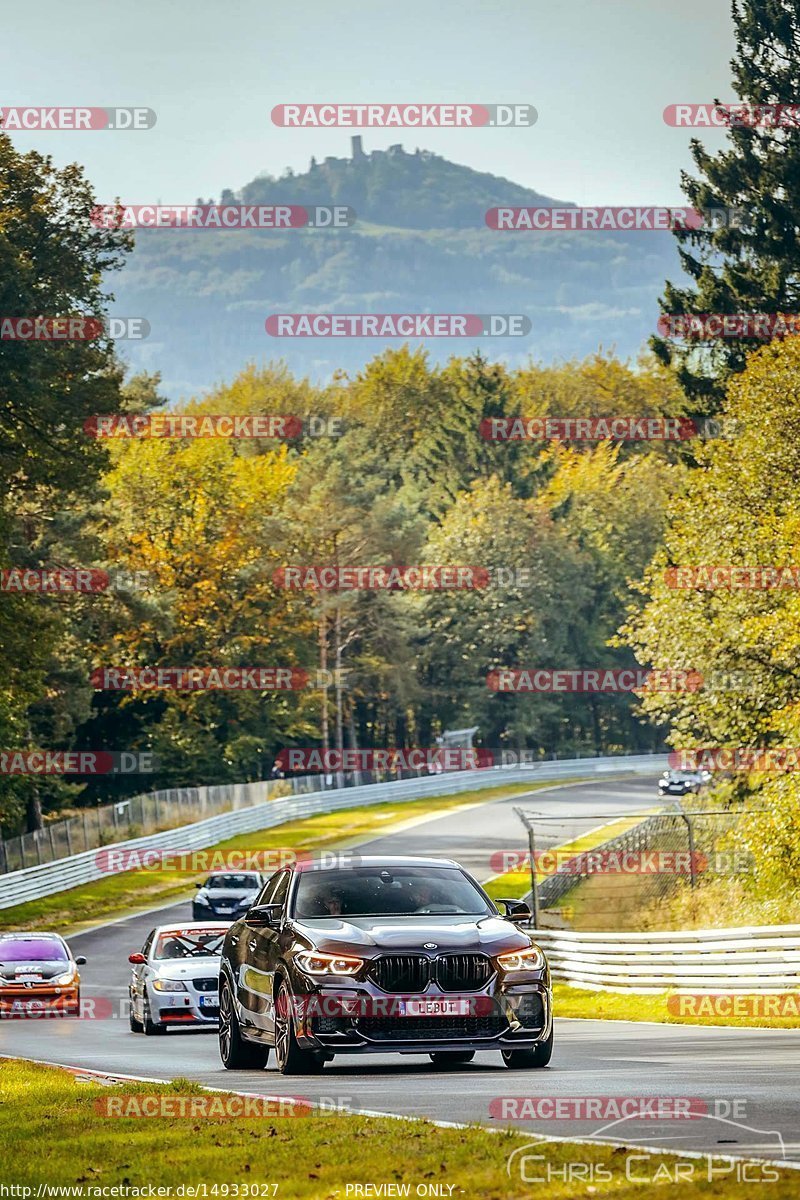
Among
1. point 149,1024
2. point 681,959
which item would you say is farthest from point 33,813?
point 681,959

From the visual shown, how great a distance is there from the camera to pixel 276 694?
83.3m

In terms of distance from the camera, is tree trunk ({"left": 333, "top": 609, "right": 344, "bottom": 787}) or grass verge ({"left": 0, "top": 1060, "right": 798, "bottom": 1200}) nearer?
grass verge ({"left": 0, "top": 1060, "right": 798, "bottom": 1200})

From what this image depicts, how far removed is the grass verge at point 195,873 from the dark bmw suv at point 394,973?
36173 mm

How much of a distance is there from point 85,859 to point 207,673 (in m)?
19.3

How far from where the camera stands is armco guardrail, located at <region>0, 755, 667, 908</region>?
54719 millimetres

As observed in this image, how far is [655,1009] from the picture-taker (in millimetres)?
25672

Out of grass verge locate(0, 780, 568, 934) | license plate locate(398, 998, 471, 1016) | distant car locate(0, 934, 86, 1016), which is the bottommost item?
grass verge locate(0, 780, 568, 934)

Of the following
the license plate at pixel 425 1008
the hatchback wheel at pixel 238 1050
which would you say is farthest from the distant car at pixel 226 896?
the license plate at pixel 425 1008

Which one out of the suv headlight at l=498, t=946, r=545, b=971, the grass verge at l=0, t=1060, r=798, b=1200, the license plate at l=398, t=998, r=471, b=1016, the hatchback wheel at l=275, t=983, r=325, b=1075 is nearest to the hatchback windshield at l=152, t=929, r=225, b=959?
the hatchback wheel at l=275, t=983, r=325, b=1075

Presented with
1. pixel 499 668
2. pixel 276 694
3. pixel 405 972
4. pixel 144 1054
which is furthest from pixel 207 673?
pixel 405 972

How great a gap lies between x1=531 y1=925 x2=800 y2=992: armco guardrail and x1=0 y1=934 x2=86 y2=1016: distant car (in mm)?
7323

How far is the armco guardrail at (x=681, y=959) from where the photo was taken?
75.6ft

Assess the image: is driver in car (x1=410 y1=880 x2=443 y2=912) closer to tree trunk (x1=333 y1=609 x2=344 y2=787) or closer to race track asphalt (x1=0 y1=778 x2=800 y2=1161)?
race track asphalt (x1=0 y1=778 x2=800 y2=1161)

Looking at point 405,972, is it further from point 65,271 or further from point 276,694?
point 276,694
